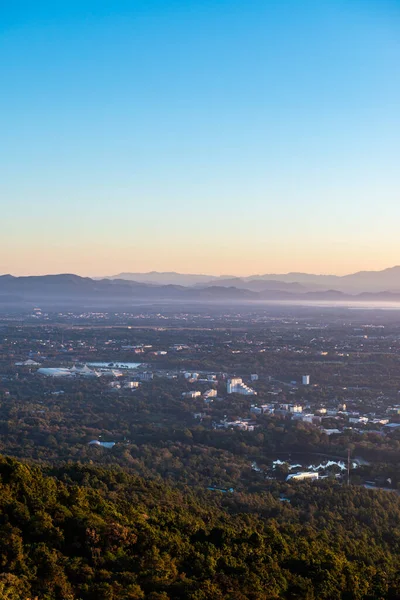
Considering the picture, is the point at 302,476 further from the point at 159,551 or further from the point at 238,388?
the point at 238,388

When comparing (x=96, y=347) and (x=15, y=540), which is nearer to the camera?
(x=15, y=540)

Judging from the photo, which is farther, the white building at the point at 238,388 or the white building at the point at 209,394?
the white building at the point at 238,388

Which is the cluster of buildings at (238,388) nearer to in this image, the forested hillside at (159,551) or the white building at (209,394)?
the white building at (209,394)

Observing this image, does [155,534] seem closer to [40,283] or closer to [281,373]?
[281,373]

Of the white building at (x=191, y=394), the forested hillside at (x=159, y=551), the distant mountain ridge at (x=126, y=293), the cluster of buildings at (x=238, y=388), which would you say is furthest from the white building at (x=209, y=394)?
the distant mountain ridge at (x=126, y=293)

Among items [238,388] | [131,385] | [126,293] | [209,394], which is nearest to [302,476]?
[209,394]

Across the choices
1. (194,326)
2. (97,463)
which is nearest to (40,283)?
(194,326)
